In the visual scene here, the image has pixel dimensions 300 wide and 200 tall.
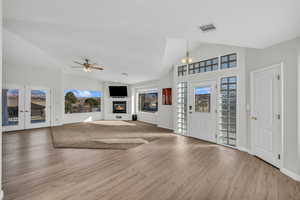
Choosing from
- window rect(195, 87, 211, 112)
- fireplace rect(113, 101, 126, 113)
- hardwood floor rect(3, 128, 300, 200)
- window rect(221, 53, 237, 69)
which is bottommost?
hardwood floor rect(3, 128, 300, 200)

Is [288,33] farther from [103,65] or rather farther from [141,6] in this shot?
[103,65]

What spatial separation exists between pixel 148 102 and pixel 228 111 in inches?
208

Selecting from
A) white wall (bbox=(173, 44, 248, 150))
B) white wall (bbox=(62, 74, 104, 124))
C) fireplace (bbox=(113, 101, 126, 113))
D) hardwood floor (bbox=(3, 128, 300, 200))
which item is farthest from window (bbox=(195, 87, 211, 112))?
white wall (bbox=(62, 74, 104, 124))

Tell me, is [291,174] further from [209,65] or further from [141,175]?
[209,65]

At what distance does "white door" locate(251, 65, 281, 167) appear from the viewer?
9.82 feet

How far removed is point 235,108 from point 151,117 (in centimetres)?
513

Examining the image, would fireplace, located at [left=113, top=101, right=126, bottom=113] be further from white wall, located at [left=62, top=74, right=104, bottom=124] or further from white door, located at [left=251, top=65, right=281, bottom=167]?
white door, located at [left=251, top=65, right=281, bottom=167]

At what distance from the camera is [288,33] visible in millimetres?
2521

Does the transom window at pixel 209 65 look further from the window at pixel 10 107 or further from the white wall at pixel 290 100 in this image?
the window at pixel 10 107

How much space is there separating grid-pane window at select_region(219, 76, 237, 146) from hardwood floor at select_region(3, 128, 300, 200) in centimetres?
53

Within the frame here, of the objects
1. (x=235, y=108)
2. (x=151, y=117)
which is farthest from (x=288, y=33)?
(x=151, y=117)

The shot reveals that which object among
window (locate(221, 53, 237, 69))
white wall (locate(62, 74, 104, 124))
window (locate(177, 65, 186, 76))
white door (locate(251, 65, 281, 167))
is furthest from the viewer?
white wall (locate(62, 74, 104, 124))

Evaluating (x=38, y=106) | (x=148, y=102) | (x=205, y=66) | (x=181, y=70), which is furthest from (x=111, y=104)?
(x=205, y=66)

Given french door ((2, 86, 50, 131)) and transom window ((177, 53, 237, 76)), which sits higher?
transom window ((177, 53, 237, 76))
